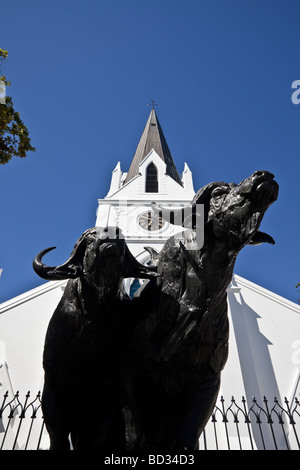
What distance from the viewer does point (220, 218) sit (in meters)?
2.24

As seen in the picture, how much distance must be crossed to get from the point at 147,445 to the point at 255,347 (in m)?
15.0

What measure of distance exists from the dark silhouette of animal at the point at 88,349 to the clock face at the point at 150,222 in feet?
60.3

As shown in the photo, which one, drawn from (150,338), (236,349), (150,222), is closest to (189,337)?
(150,338)

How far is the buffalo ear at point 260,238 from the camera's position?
7.93 ft

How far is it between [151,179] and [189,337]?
2678cm

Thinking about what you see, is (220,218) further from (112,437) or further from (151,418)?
(112,437)

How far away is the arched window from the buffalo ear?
2455 centimetres

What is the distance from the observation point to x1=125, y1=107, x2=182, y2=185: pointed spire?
31.3 m
